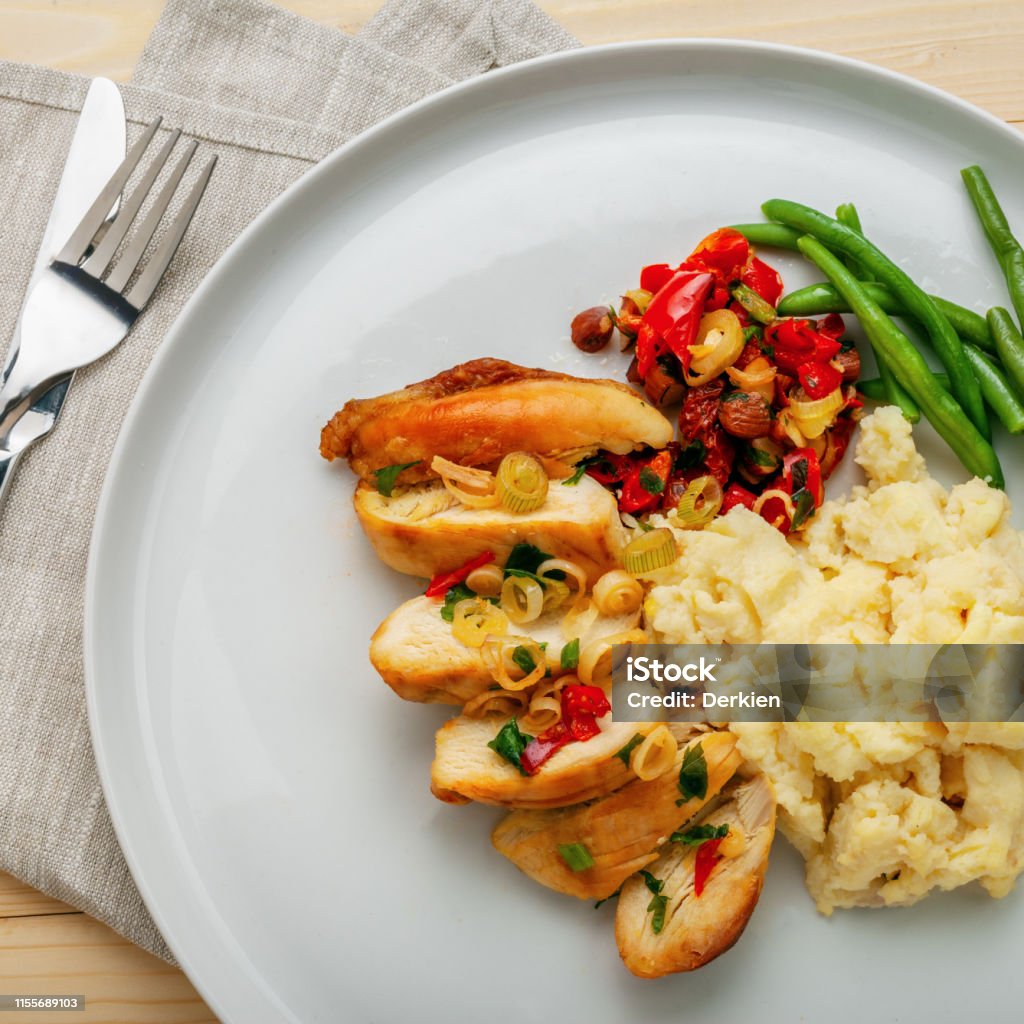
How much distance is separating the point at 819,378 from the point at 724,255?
66 cm

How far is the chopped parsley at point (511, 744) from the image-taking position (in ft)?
11.7

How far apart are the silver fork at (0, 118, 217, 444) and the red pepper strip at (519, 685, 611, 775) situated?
2.58 m

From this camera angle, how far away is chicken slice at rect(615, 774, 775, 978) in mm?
3531

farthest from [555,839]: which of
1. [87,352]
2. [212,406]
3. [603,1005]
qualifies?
[87,352]

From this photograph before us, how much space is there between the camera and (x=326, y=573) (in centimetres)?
411

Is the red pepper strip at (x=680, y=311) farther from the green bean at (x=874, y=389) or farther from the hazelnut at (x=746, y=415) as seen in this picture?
the green bean at (x=874, y=389)

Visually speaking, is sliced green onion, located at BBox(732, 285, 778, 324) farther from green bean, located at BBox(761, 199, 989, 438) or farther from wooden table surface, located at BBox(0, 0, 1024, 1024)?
wooden table surface, located at BBox(0, 0, 1024, 1024)

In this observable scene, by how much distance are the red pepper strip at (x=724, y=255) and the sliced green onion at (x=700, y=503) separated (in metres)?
0.87

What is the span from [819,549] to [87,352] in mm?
3250

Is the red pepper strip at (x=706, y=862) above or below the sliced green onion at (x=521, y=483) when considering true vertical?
below

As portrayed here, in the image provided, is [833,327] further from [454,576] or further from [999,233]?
[454,576]

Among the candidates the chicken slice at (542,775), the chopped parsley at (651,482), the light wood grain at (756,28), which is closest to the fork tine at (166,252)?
the light wood grain at (756,28)

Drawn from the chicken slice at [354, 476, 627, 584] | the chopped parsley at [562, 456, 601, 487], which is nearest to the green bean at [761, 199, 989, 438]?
the chopped parsley at [562, 456, 601, 487]

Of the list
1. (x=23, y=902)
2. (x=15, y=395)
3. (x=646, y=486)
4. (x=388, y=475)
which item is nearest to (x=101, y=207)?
(x=15, y=395)
